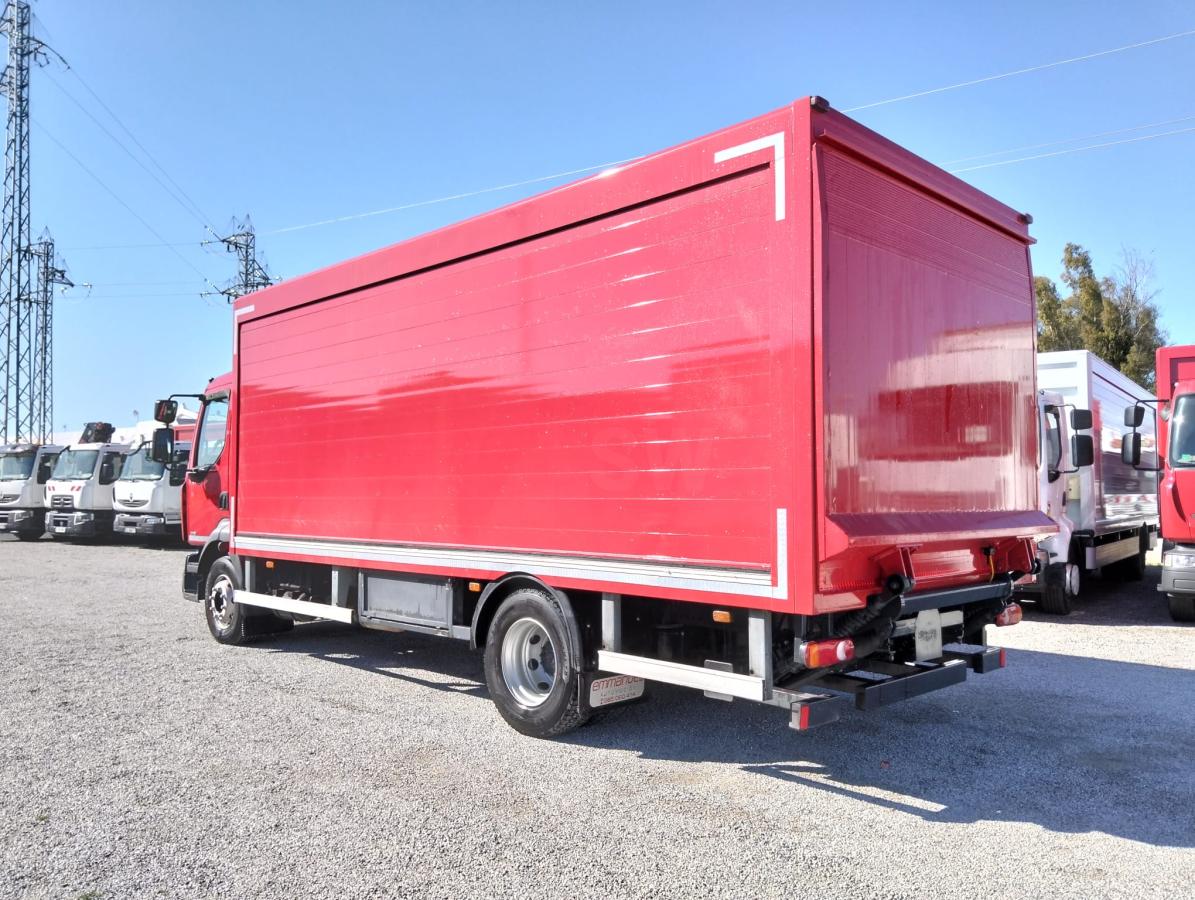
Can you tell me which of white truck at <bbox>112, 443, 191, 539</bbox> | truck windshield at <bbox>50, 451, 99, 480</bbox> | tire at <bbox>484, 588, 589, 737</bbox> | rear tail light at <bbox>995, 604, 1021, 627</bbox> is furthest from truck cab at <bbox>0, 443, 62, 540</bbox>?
rear tail light at <bbox>995, 604, 1021, 627</bbox>

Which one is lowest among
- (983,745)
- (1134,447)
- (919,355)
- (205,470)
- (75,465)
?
(983,745)

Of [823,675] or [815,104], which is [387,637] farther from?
[815,104]

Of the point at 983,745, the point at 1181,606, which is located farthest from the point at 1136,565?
the point at 983,745

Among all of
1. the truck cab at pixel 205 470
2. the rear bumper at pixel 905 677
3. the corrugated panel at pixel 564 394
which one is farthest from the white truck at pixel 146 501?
the rear bumper at pixel 905 677

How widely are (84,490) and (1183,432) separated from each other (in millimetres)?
22985

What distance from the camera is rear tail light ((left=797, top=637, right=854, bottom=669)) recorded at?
4.29m

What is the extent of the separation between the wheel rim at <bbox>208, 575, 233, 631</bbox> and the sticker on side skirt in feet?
16.3

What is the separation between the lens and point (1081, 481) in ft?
36.9

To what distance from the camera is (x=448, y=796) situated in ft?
A: 15.0

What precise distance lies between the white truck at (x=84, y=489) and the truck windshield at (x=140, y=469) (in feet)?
1.94

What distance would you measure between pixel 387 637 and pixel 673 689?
147 inches

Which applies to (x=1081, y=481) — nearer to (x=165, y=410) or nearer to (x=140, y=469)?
(x=165, y=410)

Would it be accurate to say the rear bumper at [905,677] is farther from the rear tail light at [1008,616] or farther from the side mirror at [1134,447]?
the side mirror at [1134,447]

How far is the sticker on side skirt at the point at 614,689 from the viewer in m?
5.27
